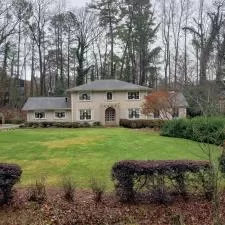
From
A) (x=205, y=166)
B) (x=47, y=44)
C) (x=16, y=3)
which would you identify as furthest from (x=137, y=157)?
(x=47, y=44)

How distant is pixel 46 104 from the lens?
46719 mm

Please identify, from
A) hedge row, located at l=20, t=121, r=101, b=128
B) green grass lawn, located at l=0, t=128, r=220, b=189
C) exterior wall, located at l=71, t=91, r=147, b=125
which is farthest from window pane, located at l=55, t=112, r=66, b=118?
→ green grass lawn, located at l=0, t=128, r=220, b=189

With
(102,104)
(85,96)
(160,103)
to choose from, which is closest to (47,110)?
(85,96)

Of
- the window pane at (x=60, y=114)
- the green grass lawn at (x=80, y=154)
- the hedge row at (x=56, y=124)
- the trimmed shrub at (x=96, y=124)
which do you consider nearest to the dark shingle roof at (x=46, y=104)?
the window pane at (x=60, y=114)

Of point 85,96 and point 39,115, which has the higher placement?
point 85,96

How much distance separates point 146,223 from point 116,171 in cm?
165

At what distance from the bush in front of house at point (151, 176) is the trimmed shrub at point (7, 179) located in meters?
2.52

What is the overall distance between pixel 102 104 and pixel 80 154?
26917 millimetres

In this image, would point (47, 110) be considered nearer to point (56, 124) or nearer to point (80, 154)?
point (56, 124)

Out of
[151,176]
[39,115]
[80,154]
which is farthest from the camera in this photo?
[39,115]

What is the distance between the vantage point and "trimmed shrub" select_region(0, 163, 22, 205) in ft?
30.7

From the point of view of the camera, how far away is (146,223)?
28.8 feet

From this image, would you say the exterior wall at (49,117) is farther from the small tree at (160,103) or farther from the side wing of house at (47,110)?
the small tree at (160,103)

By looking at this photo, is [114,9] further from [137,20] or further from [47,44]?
[47,44]
